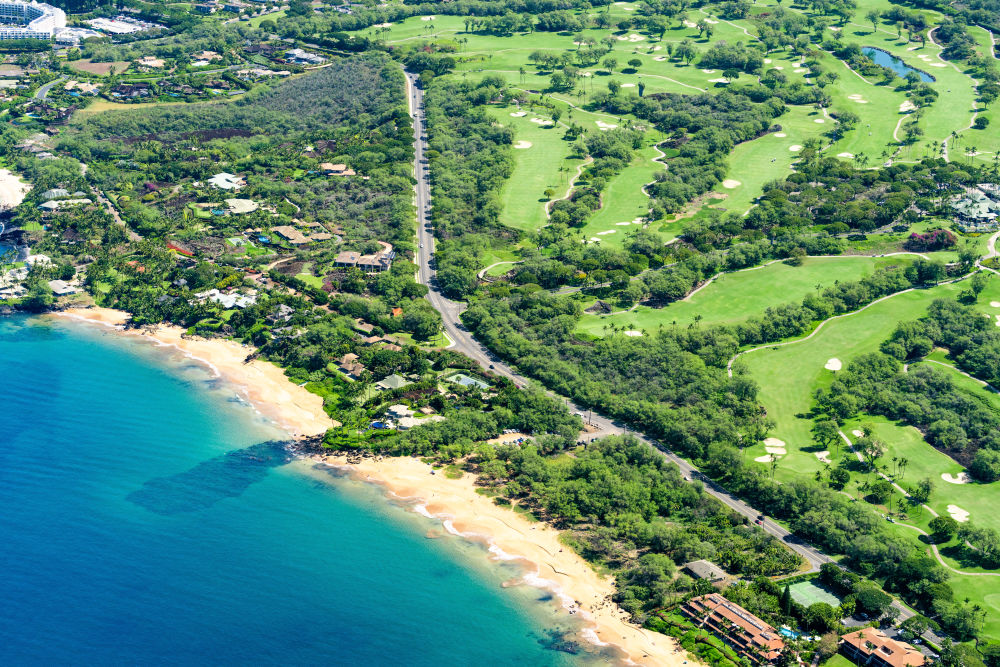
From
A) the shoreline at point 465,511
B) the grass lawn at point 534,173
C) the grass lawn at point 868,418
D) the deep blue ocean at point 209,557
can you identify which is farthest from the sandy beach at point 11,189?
the grass lawn at point 868,418

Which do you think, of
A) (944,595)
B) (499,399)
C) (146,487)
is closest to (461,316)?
(499,399)

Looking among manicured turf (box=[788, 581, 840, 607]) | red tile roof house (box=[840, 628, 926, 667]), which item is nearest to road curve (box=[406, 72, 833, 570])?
manicured turf (box=[788, 581, 840, 607])

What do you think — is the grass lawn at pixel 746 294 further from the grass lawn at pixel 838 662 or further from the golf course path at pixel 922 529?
the grass lawn at pixel 838 662

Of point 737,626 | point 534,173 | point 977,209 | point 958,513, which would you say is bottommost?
point 737,626

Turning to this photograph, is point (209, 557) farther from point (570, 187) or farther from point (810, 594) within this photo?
point (570, 187)

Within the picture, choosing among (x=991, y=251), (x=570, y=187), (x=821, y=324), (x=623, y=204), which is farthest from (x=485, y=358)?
(x=991, y=251)

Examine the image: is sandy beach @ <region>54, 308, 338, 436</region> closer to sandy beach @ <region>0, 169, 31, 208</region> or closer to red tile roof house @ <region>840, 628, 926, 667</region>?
sandy beach @ <region>0, 169, 31, 208</region>
